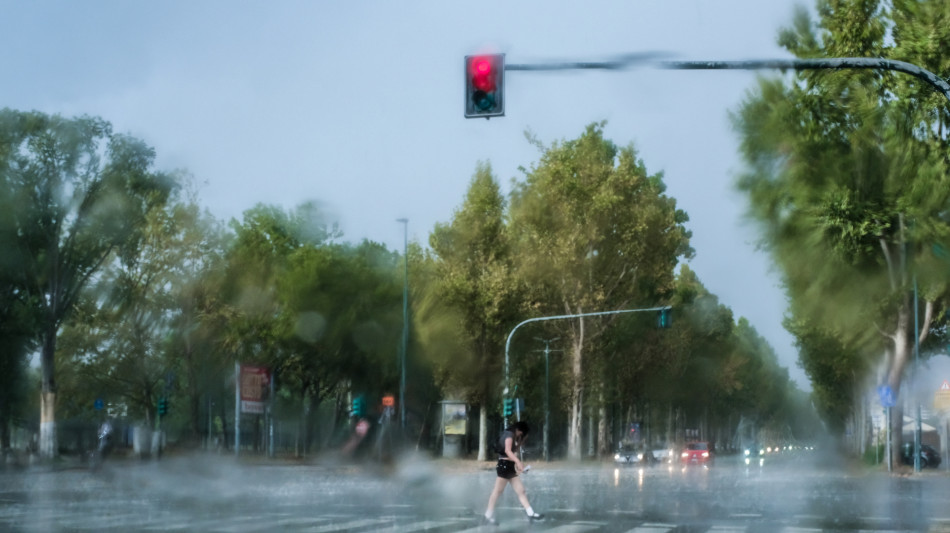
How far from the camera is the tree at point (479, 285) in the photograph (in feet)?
201

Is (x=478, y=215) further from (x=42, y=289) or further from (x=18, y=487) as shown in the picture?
(x=18, y=487)

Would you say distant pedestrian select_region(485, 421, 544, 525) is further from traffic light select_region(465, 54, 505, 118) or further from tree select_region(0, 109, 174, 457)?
tree select_region(0, 109, 174, 457)

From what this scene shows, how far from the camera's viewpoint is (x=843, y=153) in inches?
1371

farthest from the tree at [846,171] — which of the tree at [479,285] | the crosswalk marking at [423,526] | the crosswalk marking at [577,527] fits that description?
the tree at [479,285]

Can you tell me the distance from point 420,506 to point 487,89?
10044 mm

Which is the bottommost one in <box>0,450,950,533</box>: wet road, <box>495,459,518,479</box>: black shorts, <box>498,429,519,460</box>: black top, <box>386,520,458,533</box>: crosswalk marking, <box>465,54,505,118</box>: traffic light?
<box>0,450,950,533</box>: wet road

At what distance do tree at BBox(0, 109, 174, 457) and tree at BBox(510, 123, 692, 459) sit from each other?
60.0ft

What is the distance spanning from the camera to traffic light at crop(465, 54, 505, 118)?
13875 millimetres

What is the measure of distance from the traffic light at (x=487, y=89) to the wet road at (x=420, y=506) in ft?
17.6

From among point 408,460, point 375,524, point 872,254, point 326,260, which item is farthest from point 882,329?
point 375,524

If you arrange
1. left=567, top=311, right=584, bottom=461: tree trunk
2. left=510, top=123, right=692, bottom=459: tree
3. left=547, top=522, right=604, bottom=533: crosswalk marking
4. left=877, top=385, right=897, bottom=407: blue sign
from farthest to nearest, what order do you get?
left=567, top=311, right=584, bottom=461: tree trunk, left=510, top=123, right=692, bottom=459: tree, left=877, top=385, right=897, bottom=407: blue sign, left=547, top=522, right=604, bottom=533: crosswalk marking

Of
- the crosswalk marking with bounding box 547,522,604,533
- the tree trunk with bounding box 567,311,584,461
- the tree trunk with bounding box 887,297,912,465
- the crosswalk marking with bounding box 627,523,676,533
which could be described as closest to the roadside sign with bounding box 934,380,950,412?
the tree trunk with bounding box 887,297,912,465

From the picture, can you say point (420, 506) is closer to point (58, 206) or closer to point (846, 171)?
point (846, 171)

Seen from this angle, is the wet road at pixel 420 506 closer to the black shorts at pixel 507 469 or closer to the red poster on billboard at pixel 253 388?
the black shorts at pixel 507 469
